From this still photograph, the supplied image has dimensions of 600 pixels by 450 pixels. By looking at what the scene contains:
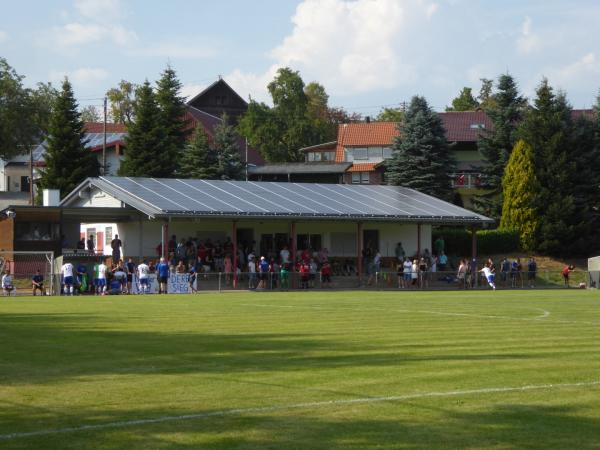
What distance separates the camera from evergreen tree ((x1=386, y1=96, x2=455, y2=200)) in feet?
248

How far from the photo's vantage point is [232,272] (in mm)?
48500

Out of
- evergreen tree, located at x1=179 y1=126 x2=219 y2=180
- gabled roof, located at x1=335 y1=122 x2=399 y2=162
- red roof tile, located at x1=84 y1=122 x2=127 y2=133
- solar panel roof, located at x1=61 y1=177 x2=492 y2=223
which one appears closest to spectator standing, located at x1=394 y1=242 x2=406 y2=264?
solar panel roof, located at x1=61 y1=177 x2=492 y2=223

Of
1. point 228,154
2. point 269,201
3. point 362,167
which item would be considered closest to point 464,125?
point 362,167

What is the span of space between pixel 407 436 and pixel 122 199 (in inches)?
1688

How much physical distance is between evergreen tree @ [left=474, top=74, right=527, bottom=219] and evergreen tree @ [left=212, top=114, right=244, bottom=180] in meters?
18.3

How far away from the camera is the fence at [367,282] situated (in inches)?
1825

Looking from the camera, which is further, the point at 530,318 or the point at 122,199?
the point at 122,199

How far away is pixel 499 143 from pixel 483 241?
413 inches

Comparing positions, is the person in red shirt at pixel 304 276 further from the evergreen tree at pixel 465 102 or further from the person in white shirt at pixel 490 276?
the evergreen tree at pixel 465 102

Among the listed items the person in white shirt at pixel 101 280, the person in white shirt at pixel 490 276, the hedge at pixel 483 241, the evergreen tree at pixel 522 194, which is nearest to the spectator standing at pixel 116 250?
the person in white shirt at pixel 101 280

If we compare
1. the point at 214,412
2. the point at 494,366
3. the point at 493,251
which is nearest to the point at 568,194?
the point at 493,251

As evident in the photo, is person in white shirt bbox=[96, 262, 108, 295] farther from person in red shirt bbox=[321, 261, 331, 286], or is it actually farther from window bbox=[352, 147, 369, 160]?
window bbox=[352, 147, 369, 160]

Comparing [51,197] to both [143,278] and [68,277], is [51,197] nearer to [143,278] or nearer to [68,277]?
[143,278]

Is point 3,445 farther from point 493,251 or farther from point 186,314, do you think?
point 493,251
